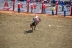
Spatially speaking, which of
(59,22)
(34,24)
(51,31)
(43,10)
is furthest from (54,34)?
(43,10)

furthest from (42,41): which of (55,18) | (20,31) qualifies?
(55,18)

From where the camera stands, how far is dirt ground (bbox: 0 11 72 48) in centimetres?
1692

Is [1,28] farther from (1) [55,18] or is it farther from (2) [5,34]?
(1) [55,18]

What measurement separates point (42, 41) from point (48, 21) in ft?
17.0

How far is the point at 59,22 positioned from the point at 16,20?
427 cm

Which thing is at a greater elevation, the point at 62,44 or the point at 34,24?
the point at 34,24

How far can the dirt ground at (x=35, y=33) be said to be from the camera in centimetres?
1692

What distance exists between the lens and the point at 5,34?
1873 cm

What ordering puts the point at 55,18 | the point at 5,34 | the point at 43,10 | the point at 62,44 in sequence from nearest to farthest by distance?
the point at 62,44
the point at 5,34
the point at 55,18
the point at 43,10

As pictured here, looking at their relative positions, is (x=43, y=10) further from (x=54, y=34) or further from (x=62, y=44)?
(x=62, y=44)

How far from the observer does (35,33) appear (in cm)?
1892

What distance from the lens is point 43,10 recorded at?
26594 mm

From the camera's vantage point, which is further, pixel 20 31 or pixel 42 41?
pixel 20 31

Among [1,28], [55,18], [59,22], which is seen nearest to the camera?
[1,28]
